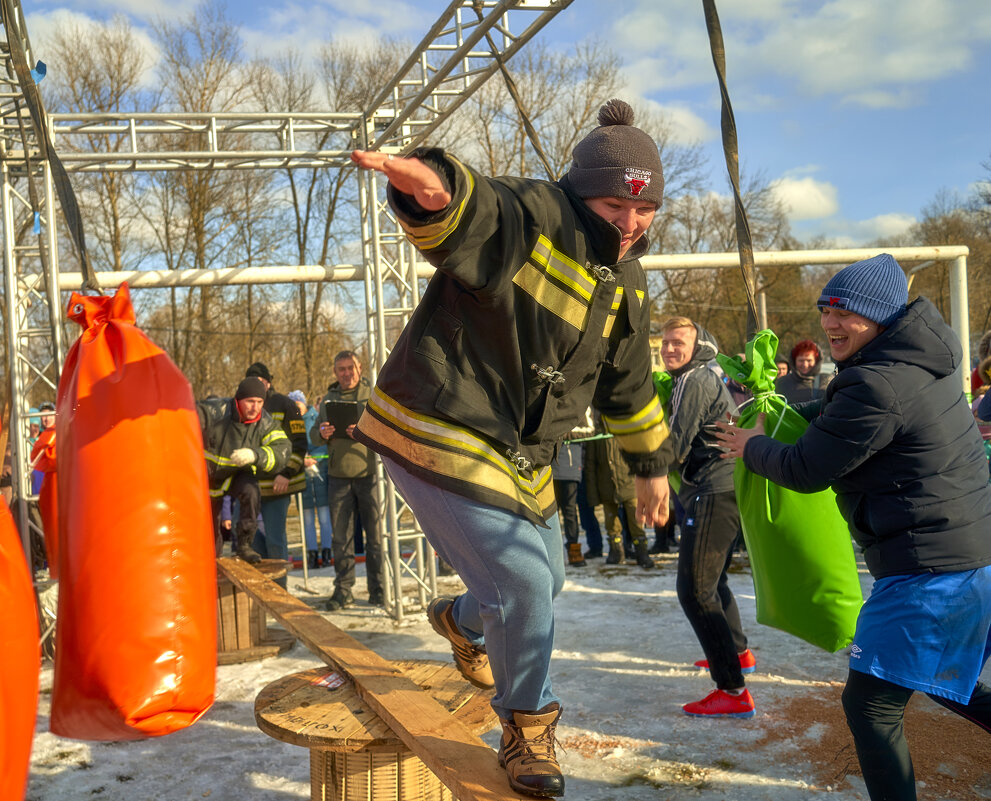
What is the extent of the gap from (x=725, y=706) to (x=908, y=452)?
6.96 feet

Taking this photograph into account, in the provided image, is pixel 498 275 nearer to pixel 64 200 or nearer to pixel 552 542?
pixel 552 542

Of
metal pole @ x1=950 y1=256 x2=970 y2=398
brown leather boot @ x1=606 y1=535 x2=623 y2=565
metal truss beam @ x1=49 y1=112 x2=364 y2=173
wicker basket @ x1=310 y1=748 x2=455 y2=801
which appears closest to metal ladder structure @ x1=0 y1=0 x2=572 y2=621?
metal truss beam @ x1=49 y1=112 x2=364 y2=173

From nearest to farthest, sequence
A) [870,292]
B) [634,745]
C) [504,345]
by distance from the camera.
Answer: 1. [504,345]
2. [870,292]
3. [634,745]

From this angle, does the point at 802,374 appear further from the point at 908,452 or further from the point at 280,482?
the point at 908,452

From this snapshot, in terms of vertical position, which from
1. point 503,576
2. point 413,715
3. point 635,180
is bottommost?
point 413,715

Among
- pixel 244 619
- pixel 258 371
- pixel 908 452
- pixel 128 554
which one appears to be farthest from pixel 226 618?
pixel 908 452

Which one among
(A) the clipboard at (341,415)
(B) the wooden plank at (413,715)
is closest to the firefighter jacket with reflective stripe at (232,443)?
(A) the clipboard at (341,415)

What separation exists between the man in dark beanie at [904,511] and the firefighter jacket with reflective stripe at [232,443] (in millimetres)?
4700

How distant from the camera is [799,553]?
3.09 m

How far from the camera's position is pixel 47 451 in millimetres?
5152

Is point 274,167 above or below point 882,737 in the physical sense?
above

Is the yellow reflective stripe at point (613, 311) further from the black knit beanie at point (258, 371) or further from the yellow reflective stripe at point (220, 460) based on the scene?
the black knit beanie at point (258, 371)

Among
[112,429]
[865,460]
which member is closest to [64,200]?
[112,429]

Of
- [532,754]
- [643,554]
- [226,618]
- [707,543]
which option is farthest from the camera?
[643,554]
